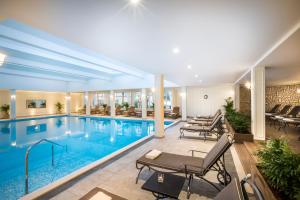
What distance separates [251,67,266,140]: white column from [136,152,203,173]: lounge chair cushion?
3.46 meters

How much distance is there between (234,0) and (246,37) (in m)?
1.48

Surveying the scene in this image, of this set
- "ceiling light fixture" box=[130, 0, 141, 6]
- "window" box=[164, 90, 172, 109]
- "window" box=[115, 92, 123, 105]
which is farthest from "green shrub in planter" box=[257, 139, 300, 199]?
"window" box=[115, 92, 123, 105]

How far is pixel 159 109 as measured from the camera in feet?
22.1

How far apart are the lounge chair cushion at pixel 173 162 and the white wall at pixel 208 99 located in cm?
1095

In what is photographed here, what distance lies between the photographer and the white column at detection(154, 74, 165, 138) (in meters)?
6.63

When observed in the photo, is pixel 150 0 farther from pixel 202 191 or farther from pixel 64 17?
pixel 202 191

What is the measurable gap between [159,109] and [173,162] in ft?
12.2

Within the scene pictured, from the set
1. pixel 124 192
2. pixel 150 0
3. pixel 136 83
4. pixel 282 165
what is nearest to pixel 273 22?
pixel 150 0

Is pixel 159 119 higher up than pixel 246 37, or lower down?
lower down

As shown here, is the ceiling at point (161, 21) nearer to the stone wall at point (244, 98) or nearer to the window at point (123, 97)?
the stone wall at point (244, 98)

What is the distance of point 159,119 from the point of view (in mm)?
6645

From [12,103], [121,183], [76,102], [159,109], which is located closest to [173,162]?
[121,183]

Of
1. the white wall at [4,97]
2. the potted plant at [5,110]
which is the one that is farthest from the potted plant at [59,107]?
the potted plant at [5,110]

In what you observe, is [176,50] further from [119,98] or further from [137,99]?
[119,98]
